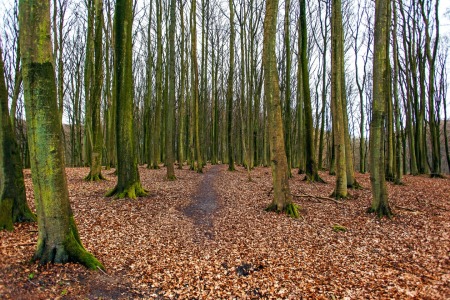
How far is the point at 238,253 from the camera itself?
5.42 m

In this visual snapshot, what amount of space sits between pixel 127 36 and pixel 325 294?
28.9 ft

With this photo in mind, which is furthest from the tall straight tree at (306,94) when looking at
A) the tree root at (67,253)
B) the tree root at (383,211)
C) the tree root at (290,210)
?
the tree root at (67,253)

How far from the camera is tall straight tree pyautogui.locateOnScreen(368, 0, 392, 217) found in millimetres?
7570

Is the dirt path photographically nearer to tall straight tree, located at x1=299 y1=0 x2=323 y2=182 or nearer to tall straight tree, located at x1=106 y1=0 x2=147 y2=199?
tall straight tree, located at x1=106 y1=0 x2=147 y2=199

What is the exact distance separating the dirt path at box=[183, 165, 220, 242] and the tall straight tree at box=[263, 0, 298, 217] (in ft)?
6.79

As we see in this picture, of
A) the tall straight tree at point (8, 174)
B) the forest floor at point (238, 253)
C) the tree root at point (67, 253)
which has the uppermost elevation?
the tall straight tree at point (8, 174)

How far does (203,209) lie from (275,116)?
Result: 3531 mm

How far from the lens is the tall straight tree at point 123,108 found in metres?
8.82

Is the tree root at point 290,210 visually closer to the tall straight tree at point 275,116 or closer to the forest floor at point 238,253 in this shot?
the tall straight tree at point 275,116

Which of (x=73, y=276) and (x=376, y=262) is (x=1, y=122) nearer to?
(x=73, y=276)

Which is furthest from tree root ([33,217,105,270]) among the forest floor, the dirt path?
the dirt path

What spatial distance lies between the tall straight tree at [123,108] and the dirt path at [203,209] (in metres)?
1.97

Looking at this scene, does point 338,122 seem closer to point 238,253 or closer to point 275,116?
point 275,116

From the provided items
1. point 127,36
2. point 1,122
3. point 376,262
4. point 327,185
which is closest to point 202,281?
point 376,262
